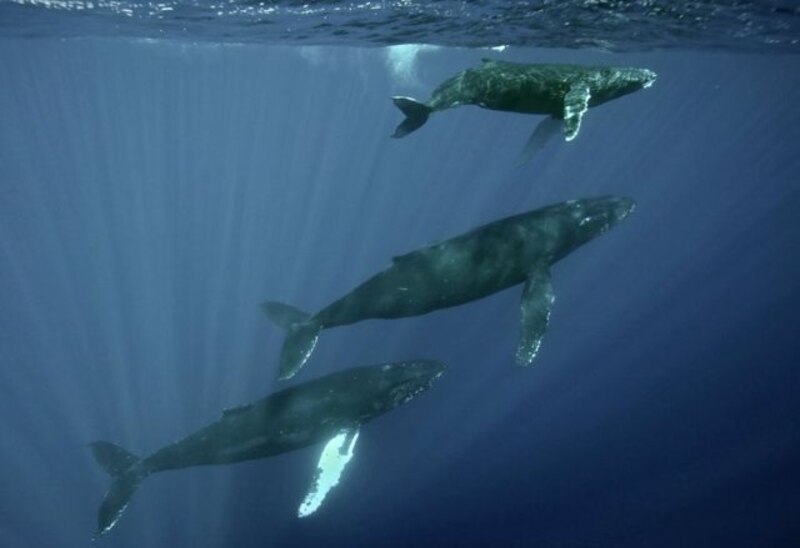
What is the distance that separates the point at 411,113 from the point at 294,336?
4.07 metres

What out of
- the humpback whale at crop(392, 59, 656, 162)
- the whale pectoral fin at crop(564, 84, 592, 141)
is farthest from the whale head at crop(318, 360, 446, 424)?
the whale pectoral fin at crop(564, 84, 592, 141)

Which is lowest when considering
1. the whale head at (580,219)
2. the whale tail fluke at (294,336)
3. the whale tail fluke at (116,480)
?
the whale tail fluke at (116,480)

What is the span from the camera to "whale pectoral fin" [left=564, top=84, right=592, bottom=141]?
5.29 m

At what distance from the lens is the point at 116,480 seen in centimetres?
1174

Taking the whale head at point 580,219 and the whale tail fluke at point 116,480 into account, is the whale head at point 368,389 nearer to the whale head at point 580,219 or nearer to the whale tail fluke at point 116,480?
the whale head at point 580,219

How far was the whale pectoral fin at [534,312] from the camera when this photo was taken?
23.5 ft

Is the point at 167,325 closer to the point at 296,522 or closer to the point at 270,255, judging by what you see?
the point at 270,255

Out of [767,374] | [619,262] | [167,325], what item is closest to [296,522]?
[167,325]

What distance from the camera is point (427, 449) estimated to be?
1995 centimetres

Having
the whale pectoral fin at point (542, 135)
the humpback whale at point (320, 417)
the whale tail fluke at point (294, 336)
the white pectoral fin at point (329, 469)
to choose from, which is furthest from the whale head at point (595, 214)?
the white pectoral fin at point (329, 469)

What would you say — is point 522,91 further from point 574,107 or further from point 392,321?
point 392,321

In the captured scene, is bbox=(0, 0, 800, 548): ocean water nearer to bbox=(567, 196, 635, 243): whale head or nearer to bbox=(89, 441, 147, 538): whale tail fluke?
bbox=(567, 196, 635, 243): whale head

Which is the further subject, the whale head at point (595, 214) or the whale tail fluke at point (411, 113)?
the whale head at point (595, 214)

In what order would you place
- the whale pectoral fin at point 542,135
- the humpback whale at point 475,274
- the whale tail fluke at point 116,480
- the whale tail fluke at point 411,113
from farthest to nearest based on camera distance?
the whale tail fluke at point 116,480
the humpback whale at point 475,274
the whale pectoral fin at point 542,135
the whale tail fluke at point 411,113
